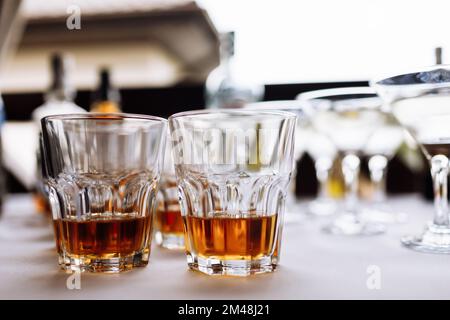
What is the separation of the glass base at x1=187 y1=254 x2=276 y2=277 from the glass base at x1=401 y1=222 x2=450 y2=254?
0.19 meters

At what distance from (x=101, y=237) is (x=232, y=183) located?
0.13 m

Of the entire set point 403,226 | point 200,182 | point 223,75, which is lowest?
point 403,226

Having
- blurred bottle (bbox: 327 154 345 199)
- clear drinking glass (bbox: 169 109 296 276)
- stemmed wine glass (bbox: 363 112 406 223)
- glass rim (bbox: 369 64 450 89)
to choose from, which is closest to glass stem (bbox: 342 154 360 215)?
stemmed wine glass (bbox: 363 112 406 223)

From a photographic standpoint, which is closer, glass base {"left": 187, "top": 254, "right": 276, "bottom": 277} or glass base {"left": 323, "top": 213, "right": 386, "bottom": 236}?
glass base {"left": 187, "top": 254, "right": 276, "bottom": 277}

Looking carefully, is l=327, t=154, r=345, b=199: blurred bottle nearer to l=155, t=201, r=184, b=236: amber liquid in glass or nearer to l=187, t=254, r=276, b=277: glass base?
l=155, t=201, r=184, b=236: amber liquid in glass

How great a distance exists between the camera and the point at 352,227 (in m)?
0.72

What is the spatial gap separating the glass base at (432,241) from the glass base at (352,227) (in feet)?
0.29

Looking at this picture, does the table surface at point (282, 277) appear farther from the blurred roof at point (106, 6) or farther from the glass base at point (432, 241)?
the blurred roof at point (106, 6)

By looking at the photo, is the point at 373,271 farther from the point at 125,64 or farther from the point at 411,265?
A: the point at 125,64

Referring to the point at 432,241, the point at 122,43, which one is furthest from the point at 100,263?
the point at 122,43

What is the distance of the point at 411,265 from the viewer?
477 mm

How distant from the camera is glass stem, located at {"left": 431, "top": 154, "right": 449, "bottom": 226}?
584 millimetres

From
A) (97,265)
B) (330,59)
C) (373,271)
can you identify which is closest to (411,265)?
(373,271)
